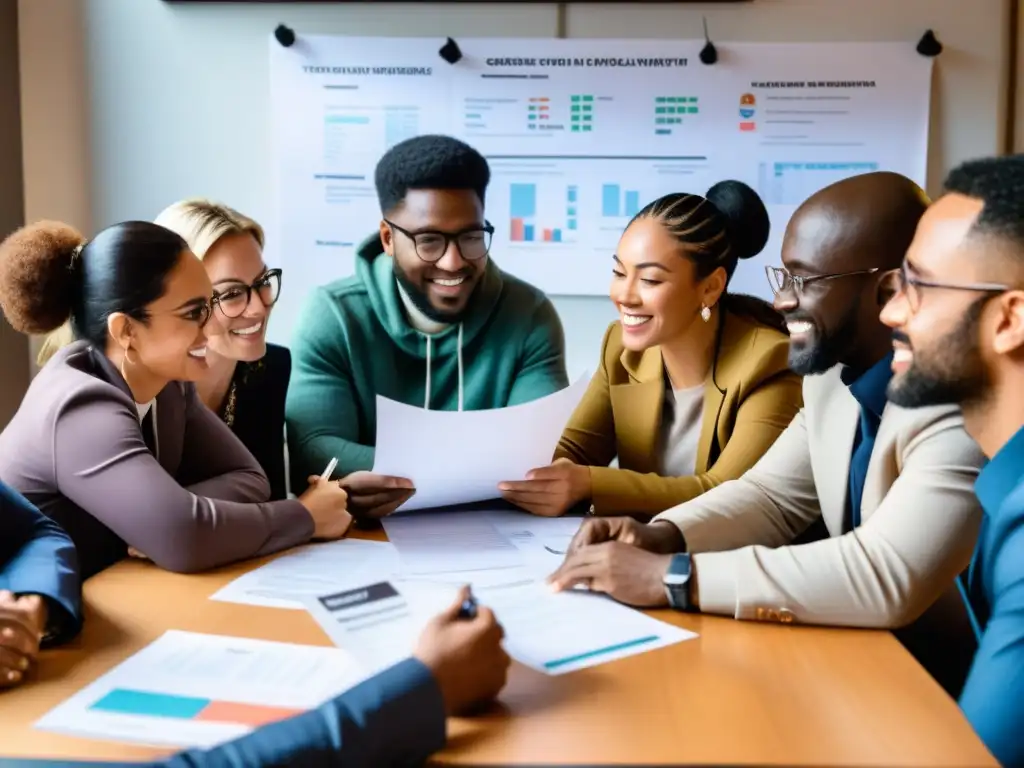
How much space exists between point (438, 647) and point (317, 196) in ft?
5.95

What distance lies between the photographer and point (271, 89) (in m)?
2.30

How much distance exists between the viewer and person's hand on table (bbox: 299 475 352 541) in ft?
4.05

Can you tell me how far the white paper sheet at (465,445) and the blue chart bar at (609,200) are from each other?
1.10 meters

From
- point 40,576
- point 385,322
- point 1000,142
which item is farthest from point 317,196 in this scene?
point 1000,142

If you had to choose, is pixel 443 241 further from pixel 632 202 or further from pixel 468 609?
pixel 468 609

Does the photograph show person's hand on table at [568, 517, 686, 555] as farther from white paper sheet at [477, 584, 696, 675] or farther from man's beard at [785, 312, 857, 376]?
man's beard at [785, 312, 857, 376]

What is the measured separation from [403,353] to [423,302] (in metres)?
0.13

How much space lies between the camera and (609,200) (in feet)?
7.48

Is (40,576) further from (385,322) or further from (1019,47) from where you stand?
(1019,47)

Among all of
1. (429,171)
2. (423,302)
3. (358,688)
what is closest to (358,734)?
(358,688)

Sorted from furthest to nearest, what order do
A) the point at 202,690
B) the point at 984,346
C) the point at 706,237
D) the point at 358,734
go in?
the point at 706,237
the point at 984,346
the point at 202,690
the point at 358,734

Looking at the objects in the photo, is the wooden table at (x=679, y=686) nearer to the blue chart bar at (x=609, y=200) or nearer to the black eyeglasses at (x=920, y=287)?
the black eyeglasses at (x=920, y=287)

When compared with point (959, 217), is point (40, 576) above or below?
below

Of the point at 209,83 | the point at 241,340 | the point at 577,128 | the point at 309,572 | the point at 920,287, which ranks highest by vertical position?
the point at 209,83
